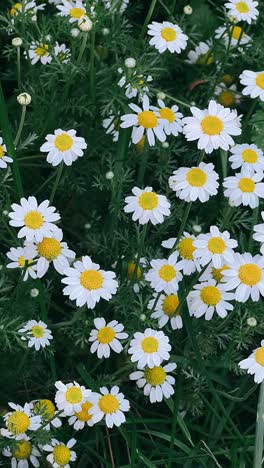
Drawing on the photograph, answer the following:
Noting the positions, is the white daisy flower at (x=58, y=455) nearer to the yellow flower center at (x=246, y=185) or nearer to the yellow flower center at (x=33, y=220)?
the yellow flower center at (x=33, y=220)

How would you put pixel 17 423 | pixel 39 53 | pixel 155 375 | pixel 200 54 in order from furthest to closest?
pixel 200 54
pixel 39 53
pixel 155 375
pixel 17 423

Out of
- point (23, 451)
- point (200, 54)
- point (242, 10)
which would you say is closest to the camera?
point (23, 451)

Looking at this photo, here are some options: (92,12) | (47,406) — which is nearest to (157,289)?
(47,406)

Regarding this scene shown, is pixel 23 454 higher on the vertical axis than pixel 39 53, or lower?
lower

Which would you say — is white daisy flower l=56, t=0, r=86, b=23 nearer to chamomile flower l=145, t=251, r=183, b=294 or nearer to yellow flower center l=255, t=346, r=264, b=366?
chamomile flower l=145, t=251, r=183, b=294

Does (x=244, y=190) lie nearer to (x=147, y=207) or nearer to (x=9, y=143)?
(x=147, y=207)

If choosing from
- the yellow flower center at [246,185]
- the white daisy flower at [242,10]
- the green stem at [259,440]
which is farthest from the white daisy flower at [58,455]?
the white daisy flower at [242,10]

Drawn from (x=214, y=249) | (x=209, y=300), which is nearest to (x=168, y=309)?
(x=209, y=300)
